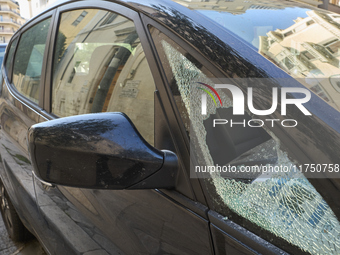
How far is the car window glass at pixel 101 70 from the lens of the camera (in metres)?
1.23

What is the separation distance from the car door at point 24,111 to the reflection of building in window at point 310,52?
4.01 feet

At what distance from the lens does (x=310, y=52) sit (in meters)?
1.11

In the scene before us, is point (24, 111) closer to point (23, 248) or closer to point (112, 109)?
point (112, 109)

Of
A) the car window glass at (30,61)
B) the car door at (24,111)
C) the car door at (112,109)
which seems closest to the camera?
the car door at (112,109)

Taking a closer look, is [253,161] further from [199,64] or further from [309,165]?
[199,64]

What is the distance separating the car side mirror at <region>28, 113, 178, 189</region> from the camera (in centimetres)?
90

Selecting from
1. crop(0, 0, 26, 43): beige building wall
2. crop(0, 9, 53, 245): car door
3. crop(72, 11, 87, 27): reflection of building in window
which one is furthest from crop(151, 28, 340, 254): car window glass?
crop(0, 0, 26, 43): beige building wall

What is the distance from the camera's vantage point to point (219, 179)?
0.95 metres

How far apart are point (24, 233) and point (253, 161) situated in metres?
2.30

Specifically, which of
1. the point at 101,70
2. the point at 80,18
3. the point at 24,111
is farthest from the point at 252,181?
the point at 24,111

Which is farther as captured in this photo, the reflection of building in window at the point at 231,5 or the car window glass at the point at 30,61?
the car window glass at the point at 30,61

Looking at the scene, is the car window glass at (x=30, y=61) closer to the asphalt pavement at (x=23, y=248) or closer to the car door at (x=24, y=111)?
the car door at (x=24, y=111)

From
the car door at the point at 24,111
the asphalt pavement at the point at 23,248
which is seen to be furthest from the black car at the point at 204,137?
the asphalt pavement at the point at 23,248

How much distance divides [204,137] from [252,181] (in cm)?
19
